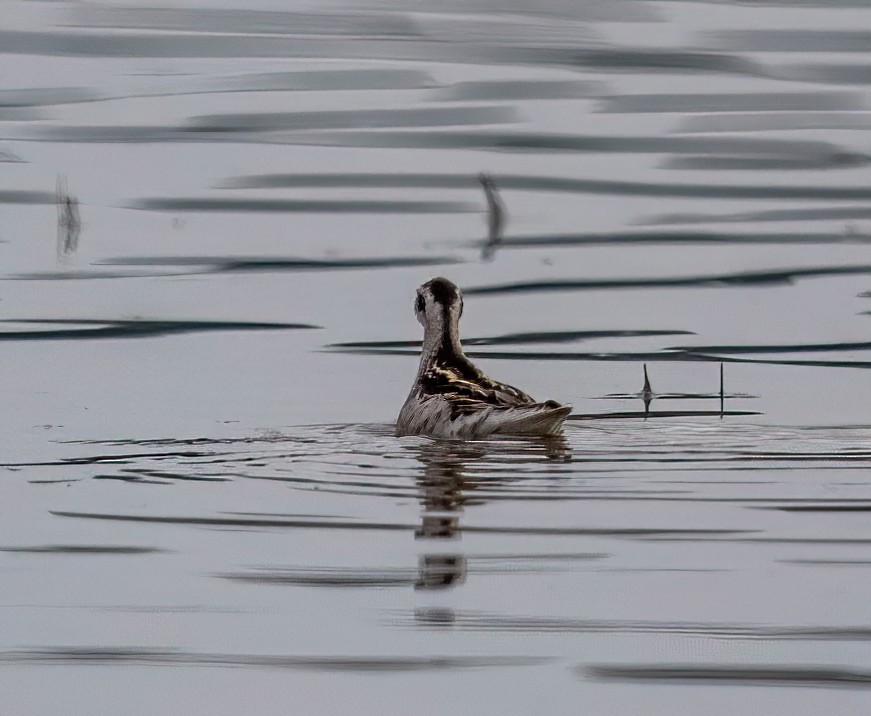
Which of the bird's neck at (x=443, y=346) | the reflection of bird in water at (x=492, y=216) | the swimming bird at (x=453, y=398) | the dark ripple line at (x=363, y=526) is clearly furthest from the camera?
the reflection of bird in water at (x=492, y=216)

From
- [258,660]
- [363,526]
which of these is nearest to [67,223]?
[363,526]

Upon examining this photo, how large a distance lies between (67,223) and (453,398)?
28.9 ft

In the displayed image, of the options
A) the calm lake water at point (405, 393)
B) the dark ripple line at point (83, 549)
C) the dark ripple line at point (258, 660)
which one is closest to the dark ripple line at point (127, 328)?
the calm lake water at point (405, 393)

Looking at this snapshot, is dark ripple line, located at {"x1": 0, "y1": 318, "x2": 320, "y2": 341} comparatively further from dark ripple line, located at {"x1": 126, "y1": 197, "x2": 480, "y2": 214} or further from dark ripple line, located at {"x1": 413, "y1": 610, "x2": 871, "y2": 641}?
dark ripple line, located at {"x1": 413, "y1": 610, "x2": 871, "y2": 641}

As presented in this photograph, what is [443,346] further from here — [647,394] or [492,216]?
[492,216]

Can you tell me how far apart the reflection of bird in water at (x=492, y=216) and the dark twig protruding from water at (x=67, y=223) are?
12.6ft

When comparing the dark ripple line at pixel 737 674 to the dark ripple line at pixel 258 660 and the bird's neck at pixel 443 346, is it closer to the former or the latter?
the dark ripple line at pixel 258 660

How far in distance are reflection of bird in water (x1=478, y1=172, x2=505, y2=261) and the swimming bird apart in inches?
191

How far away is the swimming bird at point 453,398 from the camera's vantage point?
9.62 meters

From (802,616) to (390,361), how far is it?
25.9 feet

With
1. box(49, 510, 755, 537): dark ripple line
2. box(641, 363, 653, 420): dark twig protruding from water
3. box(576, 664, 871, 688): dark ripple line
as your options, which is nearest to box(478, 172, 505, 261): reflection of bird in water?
box(641, 363, 653, 420): dark twig protruding from water

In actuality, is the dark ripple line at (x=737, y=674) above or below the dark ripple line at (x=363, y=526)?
below

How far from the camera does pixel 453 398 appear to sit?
1049 centimetres

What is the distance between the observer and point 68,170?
2014 cm
